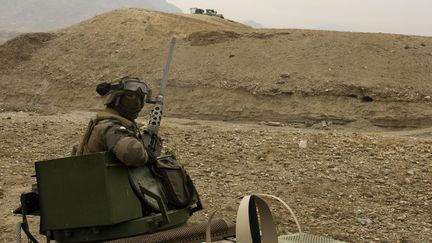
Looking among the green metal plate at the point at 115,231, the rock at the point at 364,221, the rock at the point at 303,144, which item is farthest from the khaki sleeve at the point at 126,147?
the rock at the point at 303,144

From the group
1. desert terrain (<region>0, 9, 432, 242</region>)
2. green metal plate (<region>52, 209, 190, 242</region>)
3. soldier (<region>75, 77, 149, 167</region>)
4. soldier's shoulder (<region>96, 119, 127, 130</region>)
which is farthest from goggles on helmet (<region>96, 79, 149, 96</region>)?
desert terrain (<region>0, 9, 432, 242</region>)

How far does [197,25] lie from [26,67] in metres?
8.22

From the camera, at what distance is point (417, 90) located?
17797 mm

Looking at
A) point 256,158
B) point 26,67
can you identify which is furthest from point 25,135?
point 26,67

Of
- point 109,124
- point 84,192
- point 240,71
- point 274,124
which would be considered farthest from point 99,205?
point 240,71

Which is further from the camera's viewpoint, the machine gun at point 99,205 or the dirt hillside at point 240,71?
the dirt hillside at point 240,71

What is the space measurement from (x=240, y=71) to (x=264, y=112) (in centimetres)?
264

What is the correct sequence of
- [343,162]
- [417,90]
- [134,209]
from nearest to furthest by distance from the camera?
[134,209], [343,162], [417,90]

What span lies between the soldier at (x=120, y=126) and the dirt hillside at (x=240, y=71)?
13102 millimetres

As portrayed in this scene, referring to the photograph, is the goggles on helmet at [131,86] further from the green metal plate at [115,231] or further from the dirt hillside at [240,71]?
the dirt hillside at [240,71]

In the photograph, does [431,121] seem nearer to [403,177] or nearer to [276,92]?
[276,92]

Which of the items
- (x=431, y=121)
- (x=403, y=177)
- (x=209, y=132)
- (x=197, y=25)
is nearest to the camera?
(x=403, y=177)

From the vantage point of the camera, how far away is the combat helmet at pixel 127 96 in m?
4.60

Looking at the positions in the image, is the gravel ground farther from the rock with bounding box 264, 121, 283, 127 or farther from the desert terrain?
the rock with bounding box 264, 121, 283, 127
